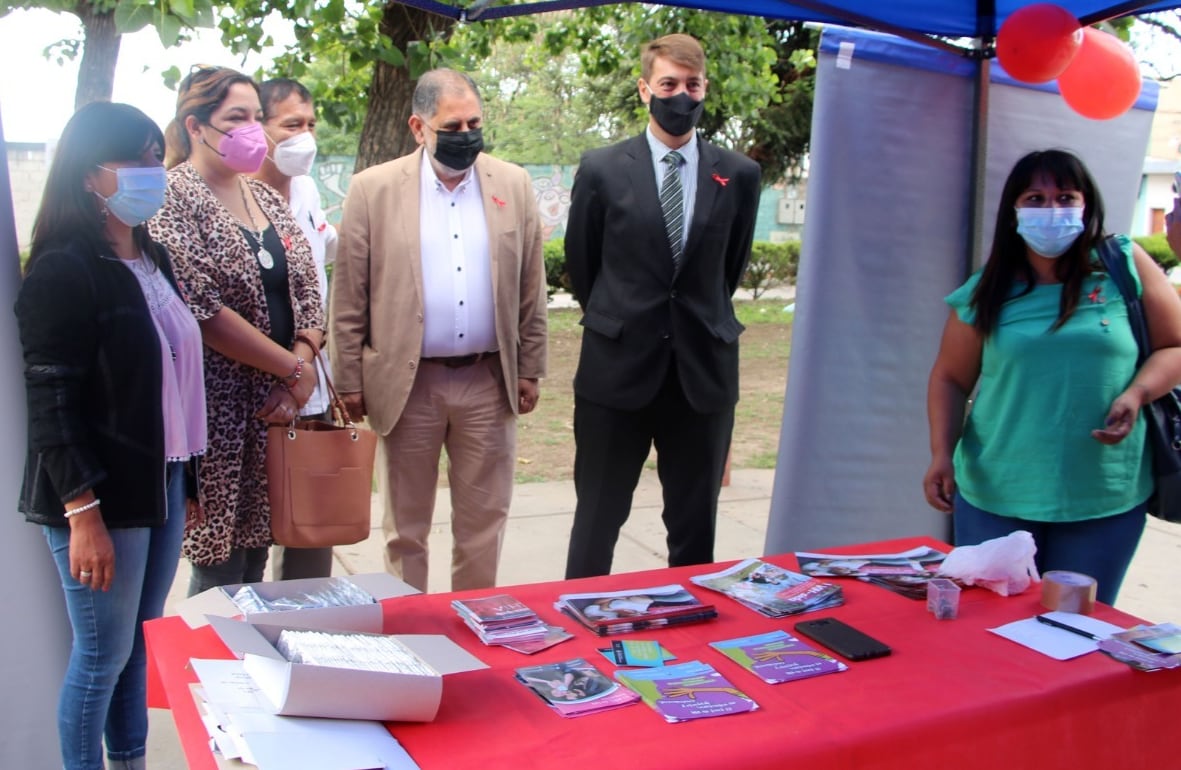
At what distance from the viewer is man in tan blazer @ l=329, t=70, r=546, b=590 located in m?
3.37

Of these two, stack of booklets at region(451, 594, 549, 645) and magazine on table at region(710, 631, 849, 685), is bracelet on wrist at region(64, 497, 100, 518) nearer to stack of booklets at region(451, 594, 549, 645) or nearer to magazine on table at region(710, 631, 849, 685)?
stack of booklets at region(451, 594, 549, 645)

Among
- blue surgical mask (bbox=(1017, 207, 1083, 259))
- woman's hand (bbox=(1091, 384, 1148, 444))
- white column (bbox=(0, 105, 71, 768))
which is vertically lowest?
white column (bbox=(0, 105, 71, 768))

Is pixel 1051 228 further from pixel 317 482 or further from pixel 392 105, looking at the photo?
pixel 392 105

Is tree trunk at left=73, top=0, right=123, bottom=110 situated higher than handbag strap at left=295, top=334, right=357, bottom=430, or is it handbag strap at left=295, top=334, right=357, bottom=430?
tree trunk at left=73, top=0, right=123, bottom=110

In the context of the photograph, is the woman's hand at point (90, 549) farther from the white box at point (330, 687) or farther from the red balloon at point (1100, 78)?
the red balloon at point (1100, 78)

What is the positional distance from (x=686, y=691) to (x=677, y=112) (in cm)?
221

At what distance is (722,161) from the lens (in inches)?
142

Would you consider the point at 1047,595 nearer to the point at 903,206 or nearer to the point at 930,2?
the point at 903,206

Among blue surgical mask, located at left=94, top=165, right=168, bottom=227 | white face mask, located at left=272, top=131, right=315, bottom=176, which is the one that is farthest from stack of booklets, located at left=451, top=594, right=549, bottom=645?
white face mask, located at left=272, top=131, right=315, bottom=176

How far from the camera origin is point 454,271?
3418mm

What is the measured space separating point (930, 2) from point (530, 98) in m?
30.8

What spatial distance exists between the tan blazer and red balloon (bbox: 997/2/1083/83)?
63.6 inches

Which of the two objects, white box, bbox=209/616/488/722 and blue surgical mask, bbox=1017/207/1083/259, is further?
blue surgical mask, bbox=1017/207/1083/259

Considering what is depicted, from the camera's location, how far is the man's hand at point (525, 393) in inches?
142
